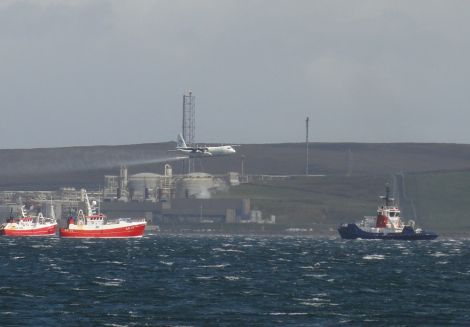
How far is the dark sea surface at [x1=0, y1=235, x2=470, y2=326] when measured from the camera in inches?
3344

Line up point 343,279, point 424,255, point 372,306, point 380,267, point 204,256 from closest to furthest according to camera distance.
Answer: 1. point 372,306
2. point 343,279
3. point 380,267
4. point 204,256
5. point 424,255

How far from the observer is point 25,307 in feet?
297

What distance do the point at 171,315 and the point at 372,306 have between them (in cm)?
1556

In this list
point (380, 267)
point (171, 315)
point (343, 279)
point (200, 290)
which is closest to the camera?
point (171, 315)

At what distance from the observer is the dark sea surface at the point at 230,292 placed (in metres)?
84.9

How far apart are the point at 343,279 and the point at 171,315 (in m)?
38.7

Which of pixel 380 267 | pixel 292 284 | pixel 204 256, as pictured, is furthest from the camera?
pixel 204 256

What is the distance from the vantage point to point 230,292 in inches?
4085

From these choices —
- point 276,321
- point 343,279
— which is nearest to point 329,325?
point 276,321

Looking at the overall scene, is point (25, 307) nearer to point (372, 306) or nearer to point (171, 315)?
point (171, 315)

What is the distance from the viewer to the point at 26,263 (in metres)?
150

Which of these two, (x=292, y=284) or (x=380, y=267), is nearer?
(x=292, y=284)

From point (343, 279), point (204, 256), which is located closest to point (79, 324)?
point (343, 279)

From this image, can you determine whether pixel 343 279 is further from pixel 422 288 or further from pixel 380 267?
pixel 380 267
